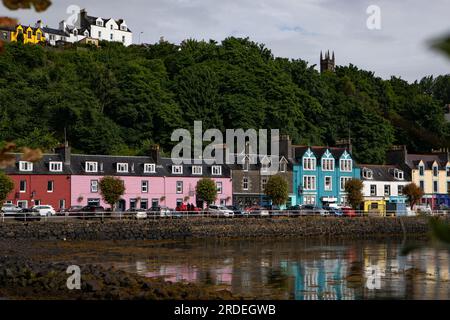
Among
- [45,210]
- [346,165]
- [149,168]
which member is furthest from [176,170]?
[346,165]

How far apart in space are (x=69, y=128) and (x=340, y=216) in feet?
128

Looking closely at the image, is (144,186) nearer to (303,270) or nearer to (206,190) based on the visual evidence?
(206,190)

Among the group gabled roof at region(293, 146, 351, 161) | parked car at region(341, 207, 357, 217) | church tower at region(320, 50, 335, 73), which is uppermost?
church tower at region(320, 50, 335, 73)

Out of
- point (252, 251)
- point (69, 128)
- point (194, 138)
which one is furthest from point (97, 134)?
point (252, 251)

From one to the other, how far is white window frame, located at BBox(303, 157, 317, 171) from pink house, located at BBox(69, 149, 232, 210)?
1011cm

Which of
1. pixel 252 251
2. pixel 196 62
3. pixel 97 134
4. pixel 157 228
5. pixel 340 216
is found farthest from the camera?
pixel 196 62

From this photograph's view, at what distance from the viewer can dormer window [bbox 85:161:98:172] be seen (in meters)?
64.3

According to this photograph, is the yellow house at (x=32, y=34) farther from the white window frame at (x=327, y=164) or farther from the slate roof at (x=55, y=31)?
the white window frame at (x=327, y=164)

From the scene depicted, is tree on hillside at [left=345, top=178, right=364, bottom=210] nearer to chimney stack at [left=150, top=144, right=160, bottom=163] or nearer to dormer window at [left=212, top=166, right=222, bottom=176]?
dormer window at [left=212, top=166, right=222, bottom=176]

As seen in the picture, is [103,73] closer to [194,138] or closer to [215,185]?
[194,138]

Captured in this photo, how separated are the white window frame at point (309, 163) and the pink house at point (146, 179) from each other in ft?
33.2

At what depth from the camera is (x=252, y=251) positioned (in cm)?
4378

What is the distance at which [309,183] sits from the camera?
3022 inches

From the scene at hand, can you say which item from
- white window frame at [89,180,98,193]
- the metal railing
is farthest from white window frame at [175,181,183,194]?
the metal railing
